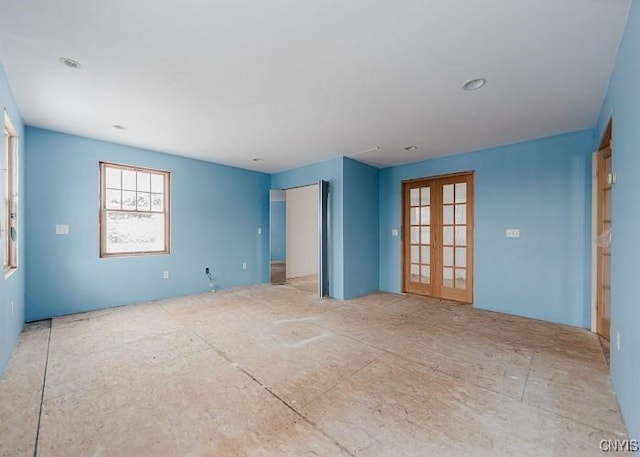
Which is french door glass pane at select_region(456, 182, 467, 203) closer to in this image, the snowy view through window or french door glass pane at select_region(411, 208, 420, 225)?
french door glass pane at select_region(411, 208, 420, 225)

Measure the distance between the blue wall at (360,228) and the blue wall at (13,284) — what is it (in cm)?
394

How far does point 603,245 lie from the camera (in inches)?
121

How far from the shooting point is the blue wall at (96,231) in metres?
3.61

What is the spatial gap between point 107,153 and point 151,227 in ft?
4.19

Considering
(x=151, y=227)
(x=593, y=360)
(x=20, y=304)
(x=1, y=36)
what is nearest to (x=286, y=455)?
(x=593, y=360)

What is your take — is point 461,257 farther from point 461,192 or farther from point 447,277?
point 461,192

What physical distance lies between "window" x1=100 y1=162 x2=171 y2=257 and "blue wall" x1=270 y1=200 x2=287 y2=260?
228 cm

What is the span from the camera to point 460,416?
5.77ft

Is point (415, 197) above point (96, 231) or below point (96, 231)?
above

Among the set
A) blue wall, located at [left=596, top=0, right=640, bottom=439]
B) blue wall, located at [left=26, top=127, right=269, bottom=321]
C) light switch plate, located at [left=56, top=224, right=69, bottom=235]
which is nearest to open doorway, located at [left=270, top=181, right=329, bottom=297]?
blue wall, located at [left=26, top=127, right=269, bottom=321]

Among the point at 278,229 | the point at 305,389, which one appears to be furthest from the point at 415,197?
the point at 305,389

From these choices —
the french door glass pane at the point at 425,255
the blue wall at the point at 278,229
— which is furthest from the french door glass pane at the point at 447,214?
the blue wall at the point at 278,229

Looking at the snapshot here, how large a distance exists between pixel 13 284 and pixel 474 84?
192 inches

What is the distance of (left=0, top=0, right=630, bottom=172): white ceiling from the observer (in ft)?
5.42
